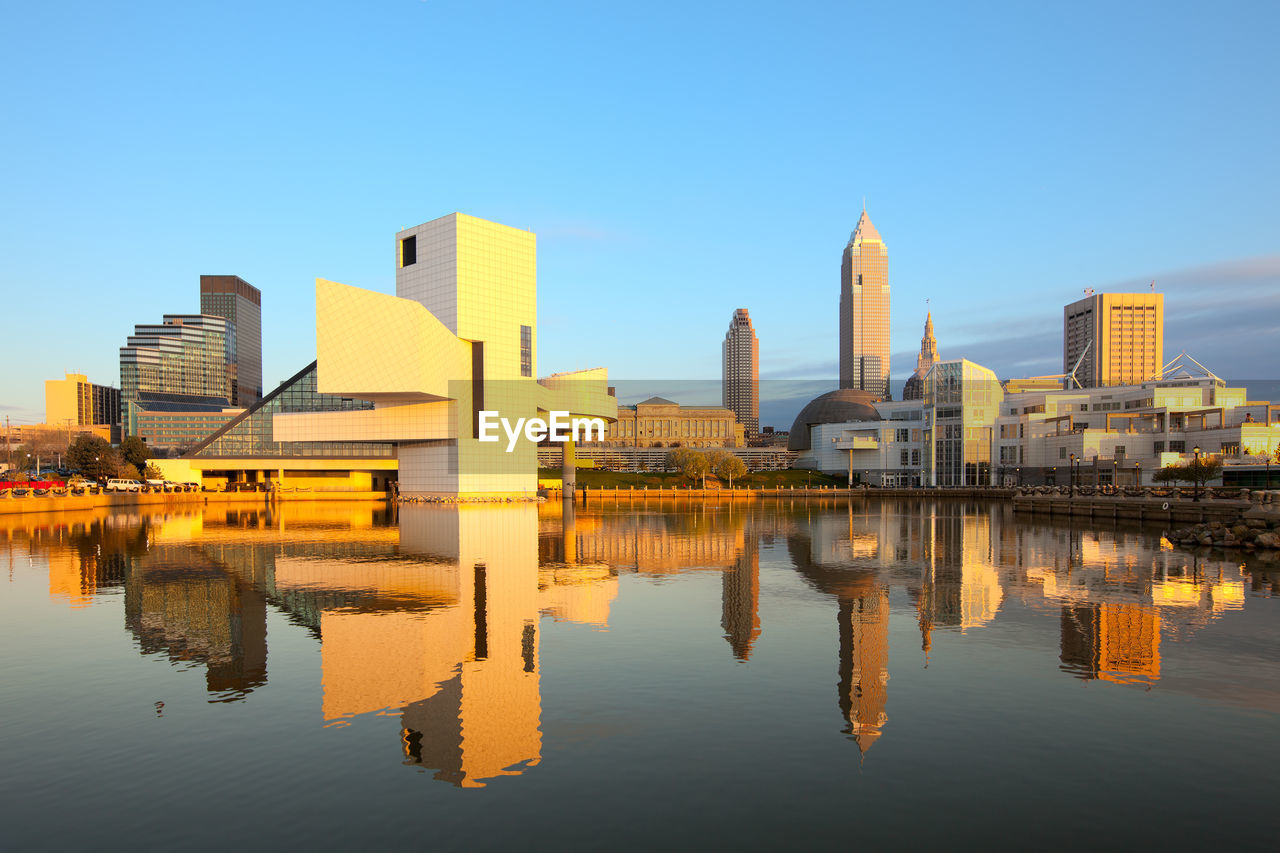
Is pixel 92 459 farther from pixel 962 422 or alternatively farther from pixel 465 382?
pixel 962 422

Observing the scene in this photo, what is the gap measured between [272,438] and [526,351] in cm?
3876

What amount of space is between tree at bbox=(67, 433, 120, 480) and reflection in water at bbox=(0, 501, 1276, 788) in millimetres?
49740

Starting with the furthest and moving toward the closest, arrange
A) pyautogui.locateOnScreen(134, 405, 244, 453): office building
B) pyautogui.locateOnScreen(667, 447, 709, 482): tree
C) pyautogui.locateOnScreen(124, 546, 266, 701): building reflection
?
pyautogui.locateOnScreen(134, 405, 244, 453): office building → pyautogui.locateOnScreen(667, 447, 709, 482): tree → pyautogui.locateOnScreen(124, 546, 266, 701): building reflection

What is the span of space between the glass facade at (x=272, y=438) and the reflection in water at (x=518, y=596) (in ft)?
163

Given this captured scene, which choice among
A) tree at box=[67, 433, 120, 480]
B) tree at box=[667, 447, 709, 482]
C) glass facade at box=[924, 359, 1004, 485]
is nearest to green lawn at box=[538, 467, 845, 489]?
tree at box=[667, 447, 709, 482]

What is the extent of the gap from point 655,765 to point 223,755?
614 cm

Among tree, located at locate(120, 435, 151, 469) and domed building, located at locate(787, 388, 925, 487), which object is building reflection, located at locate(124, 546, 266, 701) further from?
domed building, located at locate(787, 388, 925, 487)

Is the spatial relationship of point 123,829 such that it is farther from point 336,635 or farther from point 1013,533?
point 1013,533

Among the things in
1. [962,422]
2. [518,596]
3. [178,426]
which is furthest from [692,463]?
[178,426]

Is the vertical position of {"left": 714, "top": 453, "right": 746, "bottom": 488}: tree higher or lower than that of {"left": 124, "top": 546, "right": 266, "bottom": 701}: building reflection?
lower

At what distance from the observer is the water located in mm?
9336

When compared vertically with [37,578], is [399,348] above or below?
above

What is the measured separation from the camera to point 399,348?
70.0 metres

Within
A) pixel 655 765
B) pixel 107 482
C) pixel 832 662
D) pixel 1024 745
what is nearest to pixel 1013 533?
pixel 832 662
